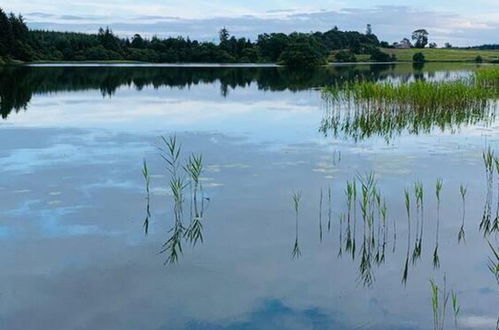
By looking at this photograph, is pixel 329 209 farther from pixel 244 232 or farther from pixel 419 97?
pixel 419 97

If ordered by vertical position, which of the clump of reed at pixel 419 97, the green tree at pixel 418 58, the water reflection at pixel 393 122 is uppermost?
the green tree at pixel 418 58

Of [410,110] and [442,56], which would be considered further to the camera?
[442,56]

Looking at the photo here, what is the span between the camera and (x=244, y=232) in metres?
6.75

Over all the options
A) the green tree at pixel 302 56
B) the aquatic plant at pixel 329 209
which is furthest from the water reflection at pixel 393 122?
the green tree at pixel 302 56

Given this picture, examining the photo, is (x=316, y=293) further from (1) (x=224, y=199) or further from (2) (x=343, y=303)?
(1) (x=224, y=199)

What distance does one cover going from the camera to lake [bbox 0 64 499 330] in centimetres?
482

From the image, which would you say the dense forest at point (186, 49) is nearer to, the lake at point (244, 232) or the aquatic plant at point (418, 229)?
the lake at point (244, 232)

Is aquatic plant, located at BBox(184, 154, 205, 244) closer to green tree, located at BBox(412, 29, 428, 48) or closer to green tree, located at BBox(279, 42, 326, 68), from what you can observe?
green tree, located at BBox(279, 42, 326, 68)

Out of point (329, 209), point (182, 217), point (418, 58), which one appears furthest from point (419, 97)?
point (418, 58)

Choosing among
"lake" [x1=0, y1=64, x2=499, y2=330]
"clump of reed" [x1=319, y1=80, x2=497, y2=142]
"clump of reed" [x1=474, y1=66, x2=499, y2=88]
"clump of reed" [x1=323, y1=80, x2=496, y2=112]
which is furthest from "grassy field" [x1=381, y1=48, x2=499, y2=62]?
"lake" [x1=0, y1=64, x2=499, y2=330]

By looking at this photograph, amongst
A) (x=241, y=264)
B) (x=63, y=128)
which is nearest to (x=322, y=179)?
(x=241, y=264)

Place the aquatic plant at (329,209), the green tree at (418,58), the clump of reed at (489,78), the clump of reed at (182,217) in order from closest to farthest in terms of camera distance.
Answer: the clump of reed at (182,217)
the aquatic plant at (329,209)
the clump of reed at (489,78)
the green tree at (418,58)

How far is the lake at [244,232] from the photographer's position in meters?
4.82

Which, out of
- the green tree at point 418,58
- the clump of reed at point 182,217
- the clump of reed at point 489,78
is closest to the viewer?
the clump of reed at point 182,217
